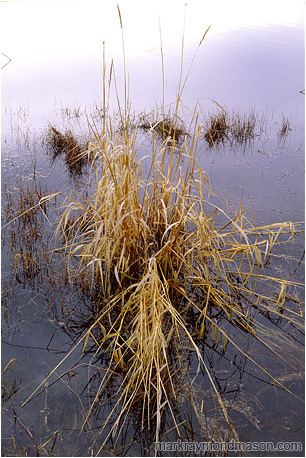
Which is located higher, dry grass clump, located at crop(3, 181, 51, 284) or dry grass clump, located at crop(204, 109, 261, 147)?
dry grass clump, located at crop(204, 109, 261, 147)

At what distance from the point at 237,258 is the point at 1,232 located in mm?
1687

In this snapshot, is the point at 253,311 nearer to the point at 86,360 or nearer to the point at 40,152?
the point at 86,360

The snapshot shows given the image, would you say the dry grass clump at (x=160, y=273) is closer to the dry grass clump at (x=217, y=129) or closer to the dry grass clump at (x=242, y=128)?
the dry grass clump at (x=217, y=129)

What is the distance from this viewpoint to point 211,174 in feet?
14.4

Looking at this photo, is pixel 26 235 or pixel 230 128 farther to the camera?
pixel 230 128

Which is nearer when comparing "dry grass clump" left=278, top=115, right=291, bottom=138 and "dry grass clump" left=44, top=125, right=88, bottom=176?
"dry grass clump" left=44, top=125, right=88, bottom=176

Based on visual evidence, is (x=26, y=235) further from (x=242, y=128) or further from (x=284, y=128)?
(x=284, y=128)

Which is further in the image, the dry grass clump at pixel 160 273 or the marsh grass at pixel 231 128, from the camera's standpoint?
the marsh grass at pixel 231 128

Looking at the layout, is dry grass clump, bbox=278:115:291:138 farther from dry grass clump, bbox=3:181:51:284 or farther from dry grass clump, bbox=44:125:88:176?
dry grass clump, bbox=3:181:51:284

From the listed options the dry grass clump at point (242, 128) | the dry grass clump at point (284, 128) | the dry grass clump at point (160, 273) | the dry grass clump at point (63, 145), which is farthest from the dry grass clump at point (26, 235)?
the dry grass clump at point (284, 128)

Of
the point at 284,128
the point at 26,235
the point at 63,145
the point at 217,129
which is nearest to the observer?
the point at 26,235

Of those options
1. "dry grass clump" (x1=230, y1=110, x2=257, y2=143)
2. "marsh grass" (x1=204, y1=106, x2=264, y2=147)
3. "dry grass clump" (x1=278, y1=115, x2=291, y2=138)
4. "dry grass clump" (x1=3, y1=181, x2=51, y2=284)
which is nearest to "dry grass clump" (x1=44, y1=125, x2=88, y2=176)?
"dry grass clump" (x1=3, y1=181, x2=51, y2=284)

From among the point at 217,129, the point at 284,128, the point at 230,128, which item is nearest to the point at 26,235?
the point at 217,129

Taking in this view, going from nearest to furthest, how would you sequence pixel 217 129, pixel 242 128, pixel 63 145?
pixel 63 145
pixel 217 129
pixel 242 128
